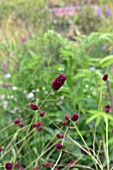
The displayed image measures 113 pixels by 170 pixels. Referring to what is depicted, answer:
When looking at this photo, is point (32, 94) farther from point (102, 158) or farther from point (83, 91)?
point (102, 158)

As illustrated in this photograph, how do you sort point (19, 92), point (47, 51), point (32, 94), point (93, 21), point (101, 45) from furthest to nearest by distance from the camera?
point (93, 21), point (101, 45), point (47, 51), point (19, 92), point (32, 94)

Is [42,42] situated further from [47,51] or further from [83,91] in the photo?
[83,91]

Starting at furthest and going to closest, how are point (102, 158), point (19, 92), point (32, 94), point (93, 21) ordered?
point (93, 21) → point (19, 92) → point (32, 94) → point (102, 158)

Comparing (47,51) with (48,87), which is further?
(47,51)

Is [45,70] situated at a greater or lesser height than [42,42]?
lesser

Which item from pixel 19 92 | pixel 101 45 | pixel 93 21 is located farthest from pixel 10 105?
pixel 93 21

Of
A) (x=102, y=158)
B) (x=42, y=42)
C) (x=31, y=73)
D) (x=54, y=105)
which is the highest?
(x=42, y=42)

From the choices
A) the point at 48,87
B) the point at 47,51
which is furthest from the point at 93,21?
the point at 48,87

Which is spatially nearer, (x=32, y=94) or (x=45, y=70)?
(x=32, y=94)

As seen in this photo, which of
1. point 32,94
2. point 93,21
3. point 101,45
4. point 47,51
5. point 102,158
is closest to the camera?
point 102,158
